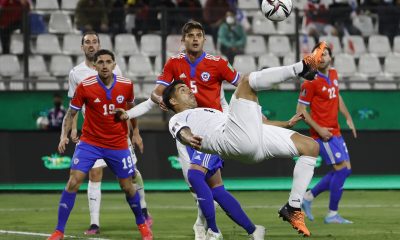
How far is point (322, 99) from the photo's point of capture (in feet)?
47.0

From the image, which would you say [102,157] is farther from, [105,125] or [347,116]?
[347,116]

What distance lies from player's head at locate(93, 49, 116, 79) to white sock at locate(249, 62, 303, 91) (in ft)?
8.62

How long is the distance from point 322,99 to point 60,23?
257 inches

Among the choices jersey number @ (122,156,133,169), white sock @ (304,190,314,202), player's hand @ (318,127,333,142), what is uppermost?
jersey number @ (122,156,133,169)

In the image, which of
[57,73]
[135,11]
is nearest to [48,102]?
[57,73]

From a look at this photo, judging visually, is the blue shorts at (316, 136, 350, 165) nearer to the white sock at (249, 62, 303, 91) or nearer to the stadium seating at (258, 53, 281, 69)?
the white sock at (249, 62, 303, 91)

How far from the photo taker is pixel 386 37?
63.4ft

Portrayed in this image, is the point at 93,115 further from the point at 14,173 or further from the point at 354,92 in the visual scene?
the point at 354,92

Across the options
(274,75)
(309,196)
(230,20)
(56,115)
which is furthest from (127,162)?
(230,20)

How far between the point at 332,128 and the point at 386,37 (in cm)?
552

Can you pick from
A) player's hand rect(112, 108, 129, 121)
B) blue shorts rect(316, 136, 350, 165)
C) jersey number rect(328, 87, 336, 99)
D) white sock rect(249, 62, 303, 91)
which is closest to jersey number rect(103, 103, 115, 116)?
player's hand rect(112, 108, 129, 121)

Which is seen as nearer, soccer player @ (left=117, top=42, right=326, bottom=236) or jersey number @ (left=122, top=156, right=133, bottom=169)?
→ soccer player @ (left=117, top=42, right=326, bottom=236)

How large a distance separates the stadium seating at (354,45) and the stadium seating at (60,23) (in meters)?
Answer: 5.01

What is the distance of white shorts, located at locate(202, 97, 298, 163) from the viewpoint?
968 cm
